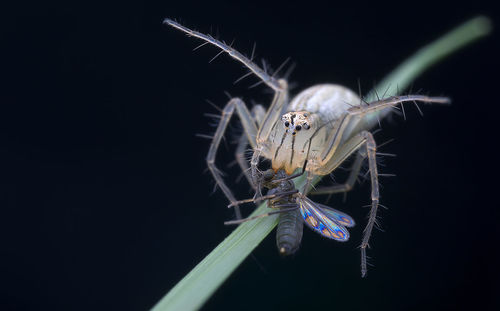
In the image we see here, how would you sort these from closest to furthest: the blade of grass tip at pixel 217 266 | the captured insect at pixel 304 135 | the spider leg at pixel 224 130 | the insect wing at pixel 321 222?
the blade of grass tip at pixel 217 266 < the insect wing at pixel 321 222 < the captured insect at pixel 304 135 < the spider leg at pixel 224 130

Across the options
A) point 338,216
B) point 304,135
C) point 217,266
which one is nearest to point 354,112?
→ point 304,135

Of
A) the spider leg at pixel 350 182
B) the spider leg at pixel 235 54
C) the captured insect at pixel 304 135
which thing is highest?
the spider leg at pixel 235 54

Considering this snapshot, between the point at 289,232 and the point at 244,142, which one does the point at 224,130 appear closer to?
the point at 244,142

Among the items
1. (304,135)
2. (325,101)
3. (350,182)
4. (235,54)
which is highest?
(235,54)

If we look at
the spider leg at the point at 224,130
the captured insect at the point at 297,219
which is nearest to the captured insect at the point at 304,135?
the spider leg at the point at 224,130

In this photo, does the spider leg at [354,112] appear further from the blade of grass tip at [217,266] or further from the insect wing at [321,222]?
the insect wing at [321,222]

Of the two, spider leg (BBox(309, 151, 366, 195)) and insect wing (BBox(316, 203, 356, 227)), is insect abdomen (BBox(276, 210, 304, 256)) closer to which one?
insect wing (BBox(316, 203, 356, 227))

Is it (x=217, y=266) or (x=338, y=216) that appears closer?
(x=217, y=266)
